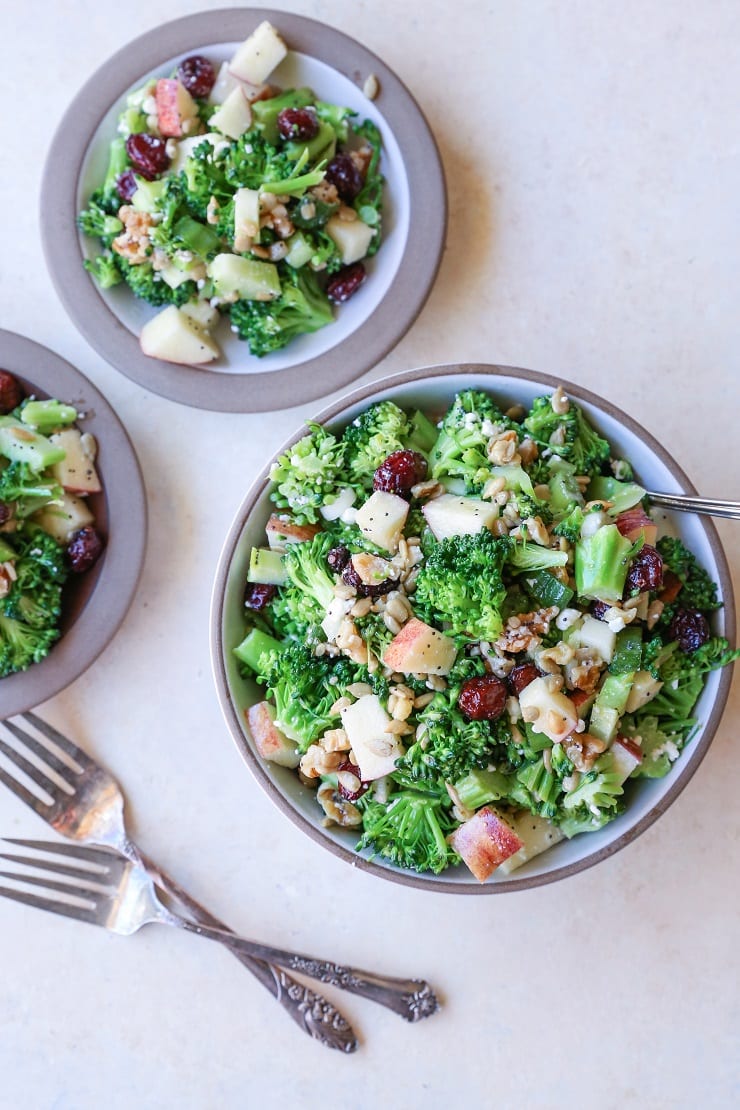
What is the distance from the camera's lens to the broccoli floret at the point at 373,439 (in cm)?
217

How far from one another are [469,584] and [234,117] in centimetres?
146

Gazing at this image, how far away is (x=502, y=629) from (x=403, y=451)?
19.3 inches

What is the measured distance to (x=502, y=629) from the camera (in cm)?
192

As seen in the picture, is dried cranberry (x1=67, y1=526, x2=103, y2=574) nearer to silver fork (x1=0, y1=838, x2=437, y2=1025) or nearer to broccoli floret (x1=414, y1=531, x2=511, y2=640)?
silver fork (x1=0, y1=838, x2=437, y2=1025)

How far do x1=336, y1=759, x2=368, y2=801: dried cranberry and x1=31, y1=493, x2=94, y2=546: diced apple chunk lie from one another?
3.37 ft

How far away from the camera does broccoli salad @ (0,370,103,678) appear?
245cm

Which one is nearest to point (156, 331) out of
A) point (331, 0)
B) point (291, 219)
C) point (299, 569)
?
point (291, 219)

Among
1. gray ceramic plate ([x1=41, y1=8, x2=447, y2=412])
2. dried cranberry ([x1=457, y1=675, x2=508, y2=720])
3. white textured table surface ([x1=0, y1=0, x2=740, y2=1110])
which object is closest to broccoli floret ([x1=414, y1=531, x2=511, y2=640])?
dried cranberry ([x1=457, y1=675, x2=508, y2=720])

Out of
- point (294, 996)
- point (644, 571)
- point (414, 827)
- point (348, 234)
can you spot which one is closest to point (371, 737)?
point (414, 827)

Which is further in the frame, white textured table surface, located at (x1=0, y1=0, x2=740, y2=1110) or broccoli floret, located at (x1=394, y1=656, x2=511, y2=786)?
white textured table surface, located at (x1=0, y1=0, x2=740, y2=1110)

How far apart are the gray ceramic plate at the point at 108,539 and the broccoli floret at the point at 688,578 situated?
1.39 metres

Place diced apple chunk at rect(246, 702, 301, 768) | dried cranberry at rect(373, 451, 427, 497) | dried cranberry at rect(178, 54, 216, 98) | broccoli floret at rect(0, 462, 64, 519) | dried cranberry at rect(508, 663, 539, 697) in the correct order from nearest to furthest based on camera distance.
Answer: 1. dried cranberry at rect(508, 663, 539, 697)
2. dried cranberry at rect(373, 451, 427, 497)
3. diced apple chunk at rect(246, 702, 301, 768)
4. broccoli floret at rect(0, 462, 64, 519)
5. dried cranberry at rect(178, 54, 216, 98)

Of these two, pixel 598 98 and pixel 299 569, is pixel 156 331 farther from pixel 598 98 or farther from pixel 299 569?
pixel 598 98

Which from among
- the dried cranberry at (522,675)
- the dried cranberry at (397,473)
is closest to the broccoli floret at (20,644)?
the dried cranberry at (397,473)
